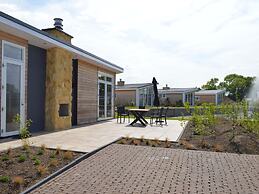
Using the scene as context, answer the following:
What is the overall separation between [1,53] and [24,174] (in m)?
4.41

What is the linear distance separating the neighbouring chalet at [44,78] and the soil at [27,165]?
8.51 feet

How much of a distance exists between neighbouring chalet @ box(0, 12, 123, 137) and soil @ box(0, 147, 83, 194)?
259 centimetres

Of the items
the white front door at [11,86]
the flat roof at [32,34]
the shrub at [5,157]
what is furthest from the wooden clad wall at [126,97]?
the shrub at [5,157]

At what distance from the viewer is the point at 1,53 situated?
691 cm

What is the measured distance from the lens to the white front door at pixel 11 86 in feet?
23.2

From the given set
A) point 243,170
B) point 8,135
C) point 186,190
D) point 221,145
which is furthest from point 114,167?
point 8,135

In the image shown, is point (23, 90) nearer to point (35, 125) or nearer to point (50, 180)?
point (35, 125)

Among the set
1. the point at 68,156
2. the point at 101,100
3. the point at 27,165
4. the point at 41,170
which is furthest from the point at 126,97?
the point at 41,170

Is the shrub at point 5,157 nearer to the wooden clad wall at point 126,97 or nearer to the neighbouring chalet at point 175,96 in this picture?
the wooden clad wall at point 126,97

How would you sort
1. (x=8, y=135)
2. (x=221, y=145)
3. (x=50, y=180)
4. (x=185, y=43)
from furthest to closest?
(x=185, y=43) → (x=8, y=135) → (x=221, y=145) → (x=50, y=180)

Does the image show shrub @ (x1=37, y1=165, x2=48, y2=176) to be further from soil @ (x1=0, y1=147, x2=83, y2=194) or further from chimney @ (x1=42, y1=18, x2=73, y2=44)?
chimney @ (x1=42, y1=18, x2=73, y2=44)

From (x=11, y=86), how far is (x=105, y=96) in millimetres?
7701

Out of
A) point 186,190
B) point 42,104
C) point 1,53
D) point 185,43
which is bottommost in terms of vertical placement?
point 186,190

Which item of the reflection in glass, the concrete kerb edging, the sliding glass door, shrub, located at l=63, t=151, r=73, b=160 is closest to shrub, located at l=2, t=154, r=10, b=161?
shrub, located at l=63, t=151, r=73, b=160
